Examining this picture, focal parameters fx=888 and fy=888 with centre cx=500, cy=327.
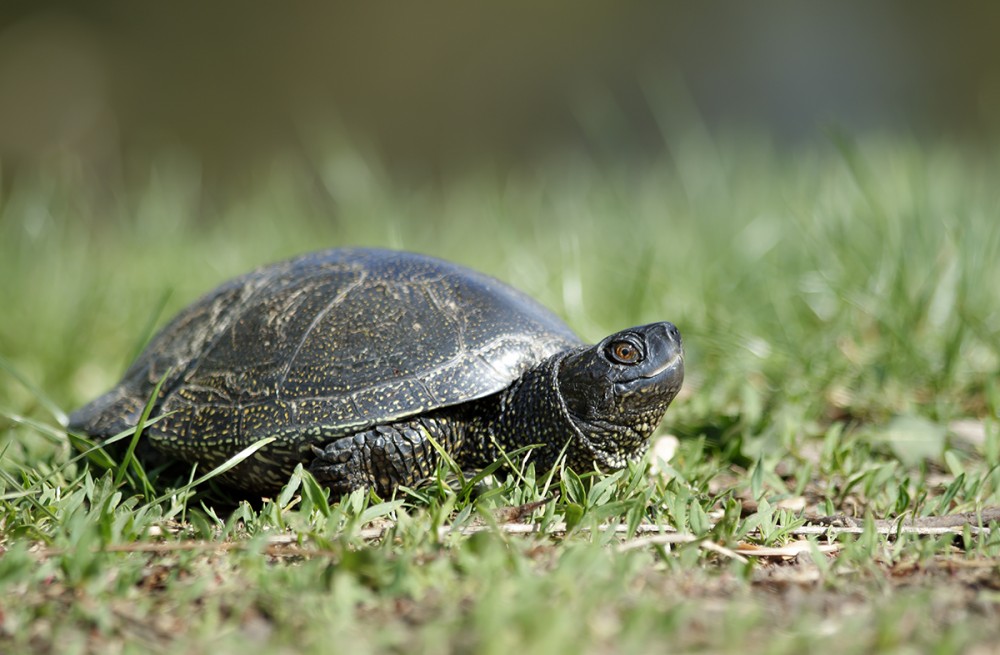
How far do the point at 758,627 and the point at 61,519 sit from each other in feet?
5.41

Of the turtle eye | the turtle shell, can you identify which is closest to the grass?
the turtle shell

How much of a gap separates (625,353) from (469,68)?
13429 millimetres

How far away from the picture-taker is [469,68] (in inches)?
592

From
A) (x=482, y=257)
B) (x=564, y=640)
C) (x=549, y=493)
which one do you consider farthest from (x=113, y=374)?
(x=564, y=640)

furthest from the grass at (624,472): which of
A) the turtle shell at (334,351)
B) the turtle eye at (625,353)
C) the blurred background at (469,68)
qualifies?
the blurred background at (469,68)

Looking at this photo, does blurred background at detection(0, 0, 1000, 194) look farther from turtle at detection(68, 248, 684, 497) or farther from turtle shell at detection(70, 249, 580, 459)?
turtle at detection(68, 248, 684, 497)

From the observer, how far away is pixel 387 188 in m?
5.93

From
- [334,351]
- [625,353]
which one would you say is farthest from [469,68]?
[625,353]

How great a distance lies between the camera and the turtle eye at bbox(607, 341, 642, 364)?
2402 millimetres

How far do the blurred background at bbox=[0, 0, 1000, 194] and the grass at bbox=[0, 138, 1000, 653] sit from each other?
5867 mm

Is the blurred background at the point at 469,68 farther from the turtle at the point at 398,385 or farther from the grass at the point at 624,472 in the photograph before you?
the turtle at the point at 398,385

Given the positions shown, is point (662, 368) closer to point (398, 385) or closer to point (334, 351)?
point (398, 385)

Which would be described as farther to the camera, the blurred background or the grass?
the blurred background

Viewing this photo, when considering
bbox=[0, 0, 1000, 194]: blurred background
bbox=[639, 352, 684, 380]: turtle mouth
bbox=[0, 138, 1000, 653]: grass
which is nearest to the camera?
bbox=[0, 138, 1000, 653]: grass
